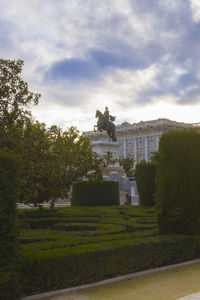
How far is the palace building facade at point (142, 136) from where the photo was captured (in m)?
103

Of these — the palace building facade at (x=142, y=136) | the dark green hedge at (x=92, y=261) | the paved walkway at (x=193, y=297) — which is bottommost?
the paved walkway at (x=193, y=297)

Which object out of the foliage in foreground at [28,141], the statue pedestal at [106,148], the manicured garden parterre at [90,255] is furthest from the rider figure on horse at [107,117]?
the manicured garden parterre at [90,255]

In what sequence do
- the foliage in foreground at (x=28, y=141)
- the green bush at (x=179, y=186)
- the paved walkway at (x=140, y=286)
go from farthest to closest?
the foliage in foreground at (x=28, y=141), the green bush at (x=179, y=186), the paved walkway at (x=140, y=286)

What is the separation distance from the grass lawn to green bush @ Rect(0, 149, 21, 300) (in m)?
0.69

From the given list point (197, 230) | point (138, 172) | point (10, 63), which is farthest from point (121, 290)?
point (138, 172)

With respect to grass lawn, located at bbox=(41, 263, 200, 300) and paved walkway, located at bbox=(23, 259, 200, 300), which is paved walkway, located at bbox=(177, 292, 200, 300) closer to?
paved walkway, located at bbox=(23, 259, 200, 300)

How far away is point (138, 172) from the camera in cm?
2009

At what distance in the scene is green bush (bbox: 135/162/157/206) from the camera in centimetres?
1937

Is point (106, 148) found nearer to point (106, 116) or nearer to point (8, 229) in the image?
point (106, 116)

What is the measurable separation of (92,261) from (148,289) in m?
1.08

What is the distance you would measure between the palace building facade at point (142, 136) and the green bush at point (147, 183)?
81.2m

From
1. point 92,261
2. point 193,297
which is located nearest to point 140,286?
point 92,261

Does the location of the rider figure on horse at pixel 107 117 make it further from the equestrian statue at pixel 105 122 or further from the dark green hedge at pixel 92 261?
the dark green hedge at pixel 92 261

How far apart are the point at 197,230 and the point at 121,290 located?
3750 mm
